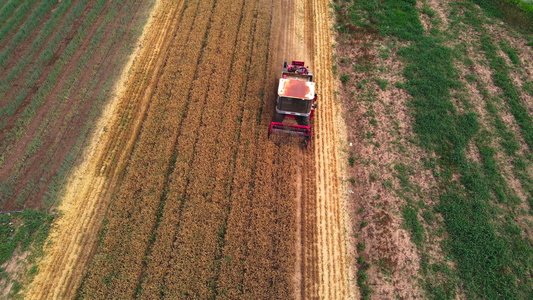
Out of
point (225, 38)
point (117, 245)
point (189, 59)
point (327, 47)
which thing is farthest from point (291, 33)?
point (117, 245)

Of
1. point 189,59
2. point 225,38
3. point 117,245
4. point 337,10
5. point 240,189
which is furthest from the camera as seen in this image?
point 337,10

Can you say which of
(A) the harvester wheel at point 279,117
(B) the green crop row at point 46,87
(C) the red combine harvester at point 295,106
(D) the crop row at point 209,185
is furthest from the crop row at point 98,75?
(C) the red combine harvester at point 295,106

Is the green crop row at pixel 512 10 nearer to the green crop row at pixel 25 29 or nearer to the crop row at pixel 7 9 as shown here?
the green crop row at pixel 25 29

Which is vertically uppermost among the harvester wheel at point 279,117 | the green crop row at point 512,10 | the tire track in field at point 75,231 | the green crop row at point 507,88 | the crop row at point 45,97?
the green crop row at point 512,10

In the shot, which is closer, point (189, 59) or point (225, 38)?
point (189, 59)

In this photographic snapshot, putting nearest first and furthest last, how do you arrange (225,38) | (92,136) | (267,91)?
(92,136)
(267,91)
(225,38)

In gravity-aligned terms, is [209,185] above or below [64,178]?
above

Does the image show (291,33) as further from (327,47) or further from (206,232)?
Result: (206,232)
